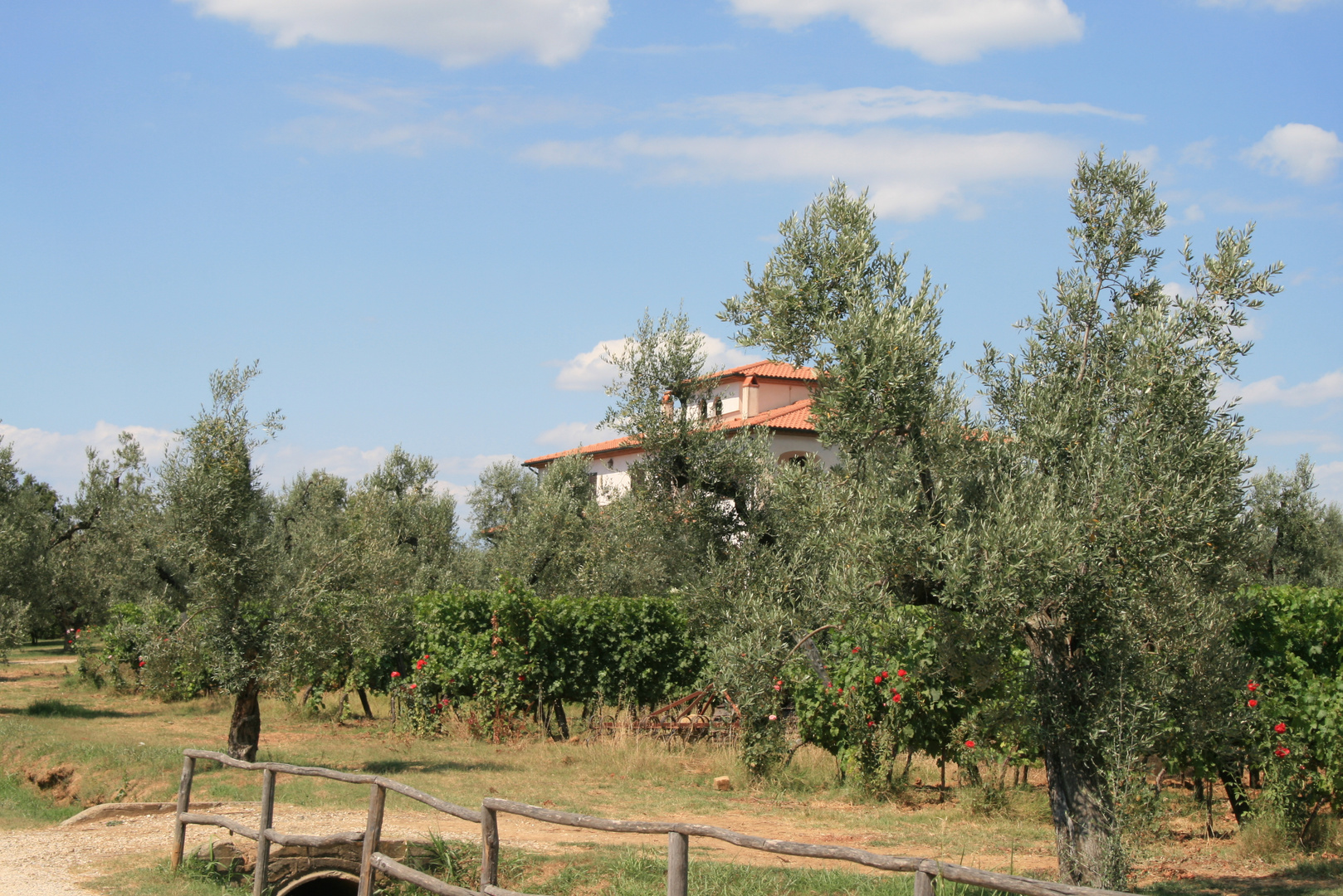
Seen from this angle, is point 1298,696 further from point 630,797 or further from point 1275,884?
point 630,797

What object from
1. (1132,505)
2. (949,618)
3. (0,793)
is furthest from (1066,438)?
(0,793)

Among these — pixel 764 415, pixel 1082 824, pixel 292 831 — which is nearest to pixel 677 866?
pixel 1082 824

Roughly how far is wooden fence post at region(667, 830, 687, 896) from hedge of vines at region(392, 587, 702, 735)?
426 inches

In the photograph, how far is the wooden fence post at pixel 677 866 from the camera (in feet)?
21.8

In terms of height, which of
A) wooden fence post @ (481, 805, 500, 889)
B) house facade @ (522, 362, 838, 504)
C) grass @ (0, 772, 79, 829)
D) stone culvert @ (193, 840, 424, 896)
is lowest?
grass @ (0, 772, 79, 829)

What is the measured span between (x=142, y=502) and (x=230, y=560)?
5.26ft

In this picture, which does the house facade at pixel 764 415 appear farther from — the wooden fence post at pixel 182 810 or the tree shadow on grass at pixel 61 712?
the wooden fence post at pixel 182 810

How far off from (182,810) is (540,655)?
811 cm

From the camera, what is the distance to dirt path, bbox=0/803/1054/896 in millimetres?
9241

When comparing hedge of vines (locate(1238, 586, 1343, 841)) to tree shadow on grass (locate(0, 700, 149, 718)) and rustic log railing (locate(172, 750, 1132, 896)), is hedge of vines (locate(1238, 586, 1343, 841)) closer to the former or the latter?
rustic log railing (locate(172, 750, 1132, 896))

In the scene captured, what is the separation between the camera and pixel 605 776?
14609mm

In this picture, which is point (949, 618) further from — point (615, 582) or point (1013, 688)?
point (615, 582)

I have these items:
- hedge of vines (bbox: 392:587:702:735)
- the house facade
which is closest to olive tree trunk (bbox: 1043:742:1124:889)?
hedge of vines (bbox: 392:587:702:735)

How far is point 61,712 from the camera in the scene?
69.3 feet
